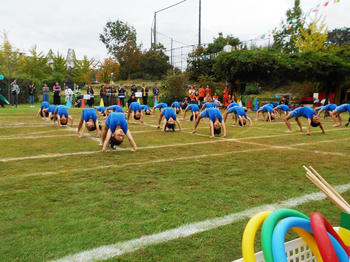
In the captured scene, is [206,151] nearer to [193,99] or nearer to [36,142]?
[36,142]

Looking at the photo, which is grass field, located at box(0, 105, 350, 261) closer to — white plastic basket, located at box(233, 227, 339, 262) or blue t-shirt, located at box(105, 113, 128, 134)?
blue t-shirt, located at box(105, 113, 128, 134)

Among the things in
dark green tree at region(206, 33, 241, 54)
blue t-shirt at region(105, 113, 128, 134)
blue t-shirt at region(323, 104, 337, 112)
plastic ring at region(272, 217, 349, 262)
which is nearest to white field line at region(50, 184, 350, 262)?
plastic ring at region(272, 217, 349, 262)

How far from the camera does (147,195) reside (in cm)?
432

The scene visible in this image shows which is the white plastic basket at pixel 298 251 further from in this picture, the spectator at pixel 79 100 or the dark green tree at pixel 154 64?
the dark green tree at pixel 154 64

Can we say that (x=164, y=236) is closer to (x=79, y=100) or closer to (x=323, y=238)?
(x=323, y=238)

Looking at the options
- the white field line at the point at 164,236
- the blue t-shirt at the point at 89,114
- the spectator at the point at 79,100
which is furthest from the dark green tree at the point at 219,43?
the white field line at the point at 164,236

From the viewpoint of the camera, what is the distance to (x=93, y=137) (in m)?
10.4

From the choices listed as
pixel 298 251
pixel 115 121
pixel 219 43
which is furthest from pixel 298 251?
pixel 219 43

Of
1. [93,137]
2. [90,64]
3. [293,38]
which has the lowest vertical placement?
[93,137]

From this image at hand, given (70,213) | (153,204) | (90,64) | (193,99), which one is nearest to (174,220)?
(153,204)

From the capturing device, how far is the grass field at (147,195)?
285 centimetres

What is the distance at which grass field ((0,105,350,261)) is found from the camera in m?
2.85

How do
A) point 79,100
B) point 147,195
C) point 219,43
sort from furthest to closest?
point 219,43, point 79,100, point 147,195

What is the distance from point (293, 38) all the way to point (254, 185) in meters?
50.0
